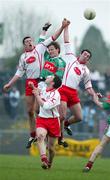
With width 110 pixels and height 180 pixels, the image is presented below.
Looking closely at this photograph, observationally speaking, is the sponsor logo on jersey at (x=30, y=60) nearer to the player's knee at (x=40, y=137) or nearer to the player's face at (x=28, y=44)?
the player's face at (x=28, y=44)

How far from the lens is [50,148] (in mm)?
19891

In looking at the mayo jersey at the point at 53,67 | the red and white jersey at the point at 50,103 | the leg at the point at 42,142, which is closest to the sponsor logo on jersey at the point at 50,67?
the mayo jersey at the point at 53,67

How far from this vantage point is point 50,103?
62.0 feet

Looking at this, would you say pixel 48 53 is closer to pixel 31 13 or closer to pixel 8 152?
pixel 8 152

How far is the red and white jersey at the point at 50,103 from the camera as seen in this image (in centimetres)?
1888

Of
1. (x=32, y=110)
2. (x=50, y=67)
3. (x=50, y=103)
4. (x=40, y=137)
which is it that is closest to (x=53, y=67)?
(x=50, y=67)

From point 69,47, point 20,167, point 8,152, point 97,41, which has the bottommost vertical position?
point 97,41

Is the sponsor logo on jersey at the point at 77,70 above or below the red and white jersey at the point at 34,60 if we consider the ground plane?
below

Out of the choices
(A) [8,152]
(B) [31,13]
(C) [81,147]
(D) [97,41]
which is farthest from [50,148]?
(D) [97,41]

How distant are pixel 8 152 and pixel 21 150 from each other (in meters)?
0.70

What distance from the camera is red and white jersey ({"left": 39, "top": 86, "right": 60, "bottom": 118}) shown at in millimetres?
18875

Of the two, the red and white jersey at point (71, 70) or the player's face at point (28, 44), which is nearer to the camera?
the player's face at point (28, 44)

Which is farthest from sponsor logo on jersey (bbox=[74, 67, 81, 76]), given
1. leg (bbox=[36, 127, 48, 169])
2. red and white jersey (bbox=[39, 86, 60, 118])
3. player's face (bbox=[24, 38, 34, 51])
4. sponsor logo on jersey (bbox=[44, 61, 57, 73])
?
leg (bbox=[36, 127, 48, 169])

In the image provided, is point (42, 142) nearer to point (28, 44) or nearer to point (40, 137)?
point (40, 137)
